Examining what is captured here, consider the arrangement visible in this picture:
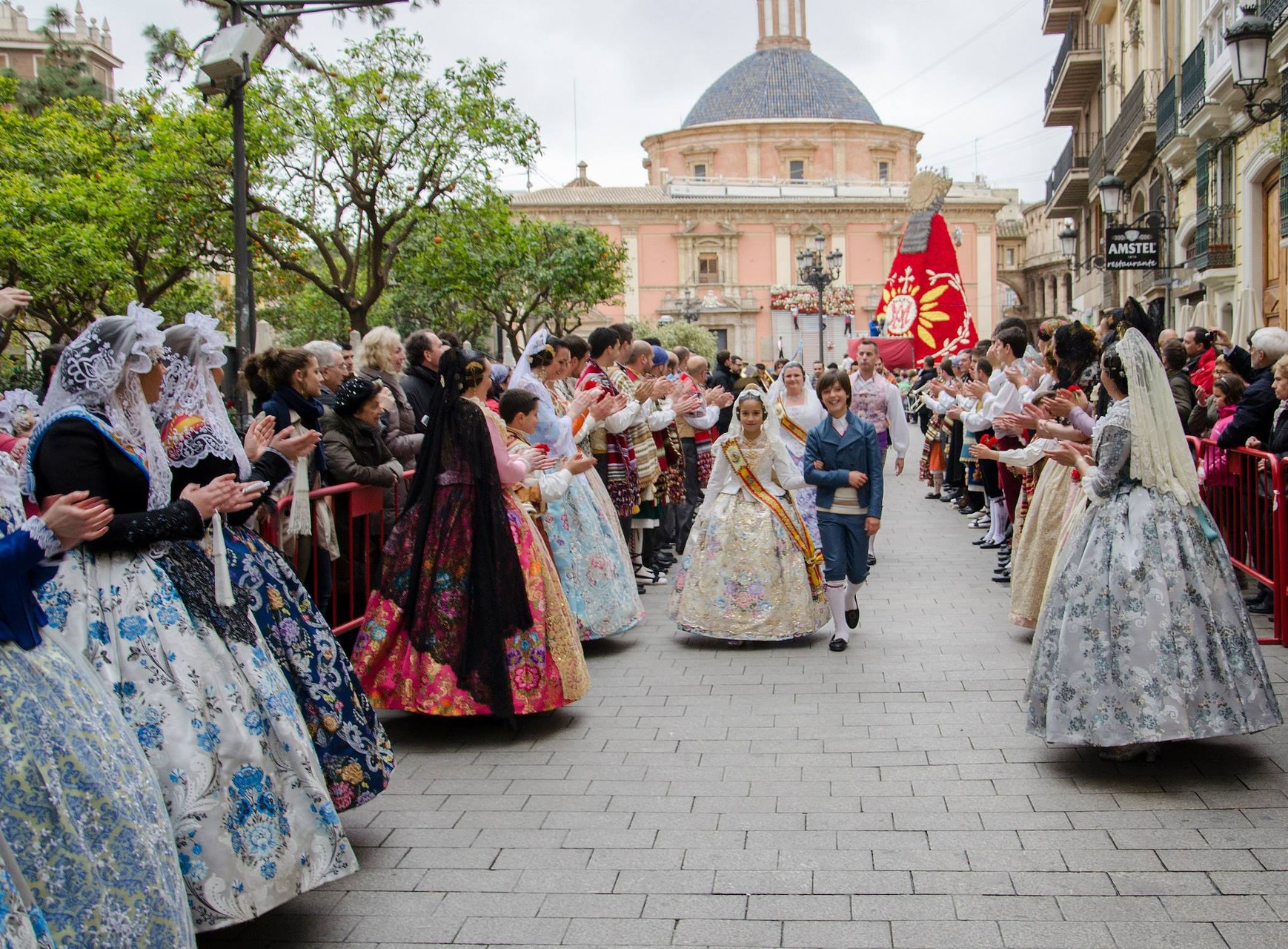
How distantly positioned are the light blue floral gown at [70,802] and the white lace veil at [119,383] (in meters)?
0.56

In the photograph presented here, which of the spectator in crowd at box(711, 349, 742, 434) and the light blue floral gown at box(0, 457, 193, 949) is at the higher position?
the spectator in crowd at box(711, 349, 742, 434)

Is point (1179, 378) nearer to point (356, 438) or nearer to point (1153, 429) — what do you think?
point (1153, 429)

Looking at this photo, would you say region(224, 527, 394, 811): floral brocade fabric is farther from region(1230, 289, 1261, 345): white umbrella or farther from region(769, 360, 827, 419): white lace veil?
region(1230, 289, 1261, 345): white umbrella

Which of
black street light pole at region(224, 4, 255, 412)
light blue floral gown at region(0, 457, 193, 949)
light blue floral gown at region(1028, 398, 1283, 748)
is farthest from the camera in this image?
black street light pole at region(224, 4, 255, 412)

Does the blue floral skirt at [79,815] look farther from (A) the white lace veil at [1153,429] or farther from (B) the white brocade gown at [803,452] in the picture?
(B) the white brocade gown at [803,452]

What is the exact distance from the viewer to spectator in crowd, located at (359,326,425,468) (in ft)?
26.9

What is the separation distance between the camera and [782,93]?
73688 millimetres

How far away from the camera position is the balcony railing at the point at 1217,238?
17.8m

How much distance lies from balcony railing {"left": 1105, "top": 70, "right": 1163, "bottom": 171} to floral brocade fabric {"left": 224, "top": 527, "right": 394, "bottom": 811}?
21111mm

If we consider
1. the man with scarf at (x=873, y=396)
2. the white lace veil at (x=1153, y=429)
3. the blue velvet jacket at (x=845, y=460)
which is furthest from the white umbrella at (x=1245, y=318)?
the white lace veil at (x=1153, y=429)

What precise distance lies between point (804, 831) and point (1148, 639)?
154 centimetres

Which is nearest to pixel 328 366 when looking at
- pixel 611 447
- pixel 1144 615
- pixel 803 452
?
pixel 611 447

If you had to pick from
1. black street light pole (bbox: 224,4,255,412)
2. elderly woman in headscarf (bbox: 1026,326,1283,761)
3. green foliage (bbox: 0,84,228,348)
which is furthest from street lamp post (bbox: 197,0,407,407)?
green foliage (bbox: 0,84,228,348)

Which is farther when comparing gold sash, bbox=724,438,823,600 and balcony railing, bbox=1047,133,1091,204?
balcony railing, bbox=1047,133,1091,204
